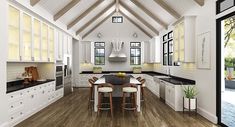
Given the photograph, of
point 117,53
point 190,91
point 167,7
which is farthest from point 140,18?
point 190,91

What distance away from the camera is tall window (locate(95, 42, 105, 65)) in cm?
1226

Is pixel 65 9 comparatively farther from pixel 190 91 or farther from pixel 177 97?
pixel 190 91

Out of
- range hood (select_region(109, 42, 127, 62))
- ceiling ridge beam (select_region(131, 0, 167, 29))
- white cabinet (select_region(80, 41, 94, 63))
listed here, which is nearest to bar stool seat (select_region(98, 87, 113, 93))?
ceiling ridge beam (select_region(131, 0, 167, 29))

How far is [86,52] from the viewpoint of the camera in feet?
38.2

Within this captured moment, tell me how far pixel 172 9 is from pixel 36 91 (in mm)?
5147

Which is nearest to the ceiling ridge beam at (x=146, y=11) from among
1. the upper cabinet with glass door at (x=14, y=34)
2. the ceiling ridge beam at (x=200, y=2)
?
the ceiling ridge beam at (x=200, y=2)

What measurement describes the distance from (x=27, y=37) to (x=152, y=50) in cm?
719

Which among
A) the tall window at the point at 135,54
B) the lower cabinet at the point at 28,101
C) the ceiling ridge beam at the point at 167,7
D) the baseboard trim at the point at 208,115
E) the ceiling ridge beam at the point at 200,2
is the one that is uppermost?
the ceiling ridge beam at the point at 167,7

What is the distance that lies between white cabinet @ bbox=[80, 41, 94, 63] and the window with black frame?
4323 mm

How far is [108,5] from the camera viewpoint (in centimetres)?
966

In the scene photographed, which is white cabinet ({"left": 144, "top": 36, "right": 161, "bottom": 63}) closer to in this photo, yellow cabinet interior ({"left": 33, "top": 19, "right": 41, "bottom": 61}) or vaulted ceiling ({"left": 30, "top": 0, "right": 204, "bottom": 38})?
vaulted ceiling ({"left": 30, "top": 0, "right": 204, "bottom": 38})

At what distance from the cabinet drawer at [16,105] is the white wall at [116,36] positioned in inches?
302

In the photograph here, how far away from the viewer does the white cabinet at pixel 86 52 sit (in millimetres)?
11534

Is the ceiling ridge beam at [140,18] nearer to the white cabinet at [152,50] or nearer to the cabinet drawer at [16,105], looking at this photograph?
the white cabinet at [152,50]
